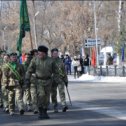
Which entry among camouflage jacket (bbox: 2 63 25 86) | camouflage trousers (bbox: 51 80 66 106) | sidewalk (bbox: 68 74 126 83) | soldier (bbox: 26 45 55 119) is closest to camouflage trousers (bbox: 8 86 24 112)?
camouflage jacket (bbox: 2 63 25 86)

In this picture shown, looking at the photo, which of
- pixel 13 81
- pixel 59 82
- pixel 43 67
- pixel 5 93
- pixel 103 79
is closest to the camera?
pixel 43 67

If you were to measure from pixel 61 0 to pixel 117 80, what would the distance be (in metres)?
38.5

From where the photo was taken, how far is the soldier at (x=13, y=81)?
1733cm

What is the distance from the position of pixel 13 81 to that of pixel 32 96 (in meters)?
0.72

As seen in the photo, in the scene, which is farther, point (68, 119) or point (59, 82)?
point (59, 82)

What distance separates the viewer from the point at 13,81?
57.0ft

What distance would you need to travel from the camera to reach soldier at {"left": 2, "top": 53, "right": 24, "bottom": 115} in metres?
17.3

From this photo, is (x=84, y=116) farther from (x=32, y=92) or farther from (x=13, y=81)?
(x=13, y=81)

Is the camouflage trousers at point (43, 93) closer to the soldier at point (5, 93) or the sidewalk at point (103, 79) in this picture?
the soldier at point (5, 93)

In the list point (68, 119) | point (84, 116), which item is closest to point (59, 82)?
point (84, 116)

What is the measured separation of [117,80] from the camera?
3669 centimetres

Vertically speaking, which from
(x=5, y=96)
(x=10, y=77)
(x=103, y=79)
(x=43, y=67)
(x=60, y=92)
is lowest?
(x=103, y=79)

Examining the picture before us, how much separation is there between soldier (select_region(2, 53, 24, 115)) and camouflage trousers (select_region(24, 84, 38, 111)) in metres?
0.37

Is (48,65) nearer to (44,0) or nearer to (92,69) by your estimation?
(92,69)
